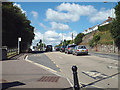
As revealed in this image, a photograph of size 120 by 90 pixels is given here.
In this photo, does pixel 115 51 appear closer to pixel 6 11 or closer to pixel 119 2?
pixel 119 2

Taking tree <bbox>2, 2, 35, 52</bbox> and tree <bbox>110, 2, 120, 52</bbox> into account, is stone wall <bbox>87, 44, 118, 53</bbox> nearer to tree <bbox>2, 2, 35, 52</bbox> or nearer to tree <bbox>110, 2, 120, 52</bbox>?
tree <bbox>110, 2, 120, 52</bbox>

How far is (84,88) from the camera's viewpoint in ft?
18.2

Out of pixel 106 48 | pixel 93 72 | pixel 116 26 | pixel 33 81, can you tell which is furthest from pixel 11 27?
pixel 33 81

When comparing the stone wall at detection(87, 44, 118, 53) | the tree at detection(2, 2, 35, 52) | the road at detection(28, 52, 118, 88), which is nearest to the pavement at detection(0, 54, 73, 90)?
the road at detection(28, 52, 118, 88)

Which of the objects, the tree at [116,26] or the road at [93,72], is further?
the tree at [116,26]

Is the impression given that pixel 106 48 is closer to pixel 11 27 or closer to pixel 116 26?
pixel 116 26

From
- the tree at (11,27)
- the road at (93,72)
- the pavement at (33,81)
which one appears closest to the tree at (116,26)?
the road at (93,72)

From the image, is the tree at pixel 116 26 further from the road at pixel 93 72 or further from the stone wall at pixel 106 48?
the road at pixel 93 72

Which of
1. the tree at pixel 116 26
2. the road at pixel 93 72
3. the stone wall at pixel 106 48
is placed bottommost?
the road at pixel 93 72

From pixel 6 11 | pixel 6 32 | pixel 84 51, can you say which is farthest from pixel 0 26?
pixel 84 51

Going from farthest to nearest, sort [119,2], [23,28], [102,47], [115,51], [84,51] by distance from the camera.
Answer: [102,47]
[23,28]
[115,51]
[119,2]
[84,51]

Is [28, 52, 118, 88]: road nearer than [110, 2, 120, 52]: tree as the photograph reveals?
Yes

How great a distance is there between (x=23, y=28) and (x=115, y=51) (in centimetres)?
2388

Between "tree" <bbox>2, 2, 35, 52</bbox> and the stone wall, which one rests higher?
"tree" <bbox>2, 2, 35, 52</bbox>
